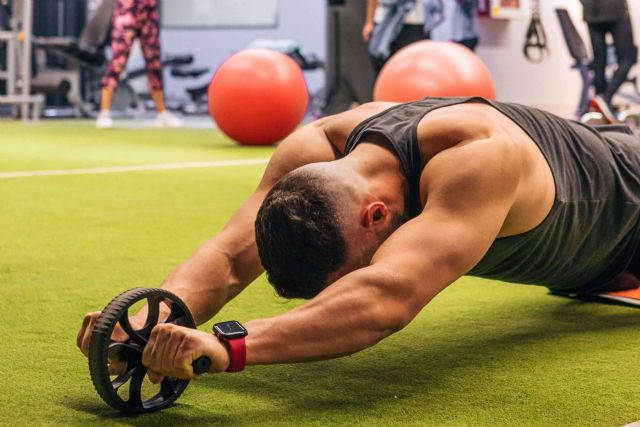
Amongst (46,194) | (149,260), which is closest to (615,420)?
(149,260)

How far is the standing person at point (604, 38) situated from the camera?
6.44 m

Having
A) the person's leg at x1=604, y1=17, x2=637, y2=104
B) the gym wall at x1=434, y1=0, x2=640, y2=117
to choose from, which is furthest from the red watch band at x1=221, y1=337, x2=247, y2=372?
the gym wall at x1=434, y1=0, x2=640, y2=117

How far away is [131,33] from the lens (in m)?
7.61

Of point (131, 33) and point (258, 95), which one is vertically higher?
point (131, 33)

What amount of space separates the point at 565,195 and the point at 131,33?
6270 millimetres

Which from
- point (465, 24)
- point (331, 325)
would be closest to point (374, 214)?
point (331, 325)

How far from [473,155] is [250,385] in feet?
1.65

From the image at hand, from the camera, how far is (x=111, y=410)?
147cm

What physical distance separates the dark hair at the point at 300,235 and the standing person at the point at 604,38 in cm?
509

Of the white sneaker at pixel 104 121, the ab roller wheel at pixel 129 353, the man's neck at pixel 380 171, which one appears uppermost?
the man's neck at pixel 380 171

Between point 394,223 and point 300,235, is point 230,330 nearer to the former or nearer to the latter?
point 300,235

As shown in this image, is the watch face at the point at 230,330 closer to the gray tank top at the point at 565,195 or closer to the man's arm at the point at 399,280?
the man's arm at the point at 399,280

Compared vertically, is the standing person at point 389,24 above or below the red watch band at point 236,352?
above

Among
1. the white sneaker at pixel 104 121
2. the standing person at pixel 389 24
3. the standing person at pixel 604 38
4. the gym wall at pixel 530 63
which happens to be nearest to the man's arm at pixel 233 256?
the standing person at pixel 604 38
